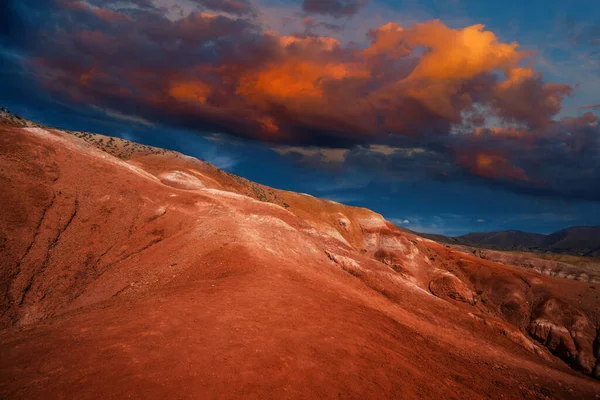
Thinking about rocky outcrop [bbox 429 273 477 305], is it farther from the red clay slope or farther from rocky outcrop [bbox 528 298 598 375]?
the red clay slope

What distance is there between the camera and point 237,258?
22.5 m

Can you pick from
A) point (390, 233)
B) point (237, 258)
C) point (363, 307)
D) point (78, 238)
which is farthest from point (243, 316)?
point (390, 233)

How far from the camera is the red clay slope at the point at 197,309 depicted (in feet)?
31.8

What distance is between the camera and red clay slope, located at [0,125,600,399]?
31.8 ft

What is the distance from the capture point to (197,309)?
14430mm

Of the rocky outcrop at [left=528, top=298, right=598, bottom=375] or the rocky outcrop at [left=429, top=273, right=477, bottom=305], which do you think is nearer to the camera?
the rocky outcrop at [left=528, top=298, right=598, bottom=375]

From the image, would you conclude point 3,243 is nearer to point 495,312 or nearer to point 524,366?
point 524,366

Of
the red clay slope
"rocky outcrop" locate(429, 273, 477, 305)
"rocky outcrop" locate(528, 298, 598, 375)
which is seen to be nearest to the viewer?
the red clay slope

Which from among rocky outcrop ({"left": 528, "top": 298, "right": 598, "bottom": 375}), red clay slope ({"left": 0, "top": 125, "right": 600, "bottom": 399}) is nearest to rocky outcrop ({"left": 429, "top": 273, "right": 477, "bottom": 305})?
rocky outcrop ({"left": 528, "top": 298, "right": 598, "bottom": 375})

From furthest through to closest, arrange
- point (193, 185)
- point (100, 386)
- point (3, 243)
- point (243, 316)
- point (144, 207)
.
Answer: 1. point (193, 185)
2. point (144, 207)
3. point (3, 243)
4. point (243, 316)
5. point (100, 386)

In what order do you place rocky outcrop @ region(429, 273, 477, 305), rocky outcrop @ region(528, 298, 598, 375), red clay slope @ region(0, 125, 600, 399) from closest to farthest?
red clay slope @ region(0, 125, 600, 399), rocky outcrop @ region(528, 298, 598, 375), rocky outcrop @ region(429, 273, 477, 305)

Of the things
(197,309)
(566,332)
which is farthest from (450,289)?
(197,309)

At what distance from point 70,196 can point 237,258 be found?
1700 centimetres

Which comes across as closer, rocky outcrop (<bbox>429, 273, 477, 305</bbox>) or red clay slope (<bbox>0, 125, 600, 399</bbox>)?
red clay slope (<bbox>0, 125, 600, 399</bbox>)
